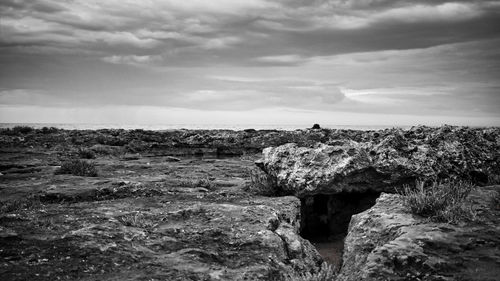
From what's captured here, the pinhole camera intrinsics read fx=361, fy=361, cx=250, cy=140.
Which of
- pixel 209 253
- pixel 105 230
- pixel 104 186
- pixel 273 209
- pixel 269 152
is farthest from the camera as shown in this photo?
pixel 269 152

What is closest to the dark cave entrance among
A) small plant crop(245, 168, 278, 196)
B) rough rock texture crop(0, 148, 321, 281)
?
small plant crop(245, 168, 278, 196)

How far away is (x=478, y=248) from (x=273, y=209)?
148 inches

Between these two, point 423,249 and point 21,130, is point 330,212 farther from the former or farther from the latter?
point 21,130

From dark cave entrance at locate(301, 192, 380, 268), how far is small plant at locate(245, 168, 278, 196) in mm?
905

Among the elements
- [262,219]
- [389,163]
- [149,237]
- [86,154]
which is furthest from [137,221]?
[86,154]

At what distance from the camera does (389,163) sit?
9430 mm

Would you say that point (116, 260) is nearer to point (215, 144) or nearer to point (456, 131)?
point (456, 131)

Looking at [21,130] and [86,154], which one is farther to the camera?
[21,130]

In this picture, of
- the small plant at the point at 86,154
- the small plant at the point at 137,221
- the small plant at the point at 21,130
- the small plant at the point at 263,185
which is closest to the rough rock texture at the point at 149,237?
the small plant at the point at 137,221

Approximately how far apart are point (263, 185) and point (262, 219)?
3.14m

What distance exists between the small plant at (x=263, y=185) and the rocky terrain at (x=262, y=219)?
12cm

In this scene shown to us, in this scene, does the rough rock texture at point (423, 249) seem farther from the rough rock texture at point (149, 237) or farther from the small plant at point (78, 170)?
the small plant at point (78, 170)

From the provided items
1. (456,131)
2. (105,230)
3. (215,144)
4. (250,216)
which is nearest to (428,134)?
(456,131)

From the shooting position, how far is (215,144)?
2447 cm
